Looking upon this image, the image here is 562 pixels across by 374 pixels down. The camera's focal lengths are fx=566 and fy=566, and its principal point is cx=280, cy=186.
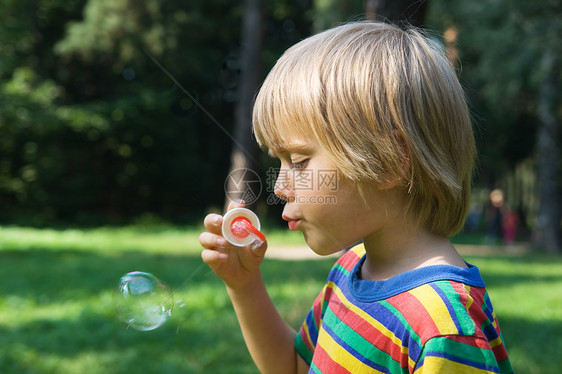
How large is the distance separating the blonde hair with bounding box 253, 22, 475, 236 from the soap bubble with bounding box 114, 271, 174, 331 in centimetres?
65

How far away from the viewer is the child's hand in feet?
4.44

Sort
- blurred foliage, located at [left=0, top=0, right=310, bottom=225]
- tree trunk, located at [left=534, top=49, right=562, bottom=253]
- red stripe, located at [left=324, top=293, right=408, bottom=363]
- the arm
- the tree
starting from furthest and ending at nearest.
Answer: blurred foliage, located at [left=0, top=0, right=310, bottom=225] → tree trunk, located at [left=534, top=49, right=562, bottom=253] → the tree → the arm → red stripe, located at [left=324, top=293, right=408, bottom=363]

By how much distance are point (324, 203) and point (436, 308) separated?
0.30 meters

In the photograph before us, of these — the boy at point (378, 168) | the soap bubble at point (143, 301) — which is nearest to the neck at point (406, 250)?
the boy at point (378, 168)

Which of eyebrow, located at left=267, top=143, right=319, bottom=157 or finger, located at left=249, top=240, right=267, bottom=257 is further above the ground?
eyebrow, located at left=267, top=143, right=319, bottom=157

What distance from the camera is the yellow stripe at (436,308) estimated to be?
961mm

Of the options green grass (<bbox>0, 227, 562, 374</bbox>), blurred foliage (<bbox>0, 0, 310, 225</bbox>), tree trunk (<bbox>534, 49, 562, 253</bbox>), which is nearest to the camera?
green grass (<bbox>0, 227, 562, 374</bbox>)

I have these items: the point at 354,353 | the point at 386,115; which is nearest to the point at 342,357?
the point at 354,353

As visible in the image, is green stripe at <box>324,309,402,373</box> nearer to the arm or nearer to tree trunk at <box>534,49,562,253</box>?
the arm

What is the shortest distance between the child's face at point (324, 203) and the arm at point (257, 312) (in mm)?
245

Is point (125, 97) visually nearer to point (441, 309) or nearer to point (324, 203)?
point (324, 203)

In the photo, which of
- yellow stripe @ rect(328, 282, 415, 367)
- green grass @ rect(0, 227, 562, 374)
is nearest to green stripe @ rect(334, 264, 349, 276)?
yellow stripe @ rect(328, 282, 415, 367)

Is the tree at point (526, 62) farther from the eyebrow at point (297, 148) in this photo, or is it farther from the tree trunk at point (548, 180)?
the eyebrow at point (297, 148)

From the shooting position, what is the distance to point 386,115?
3.71 ft
